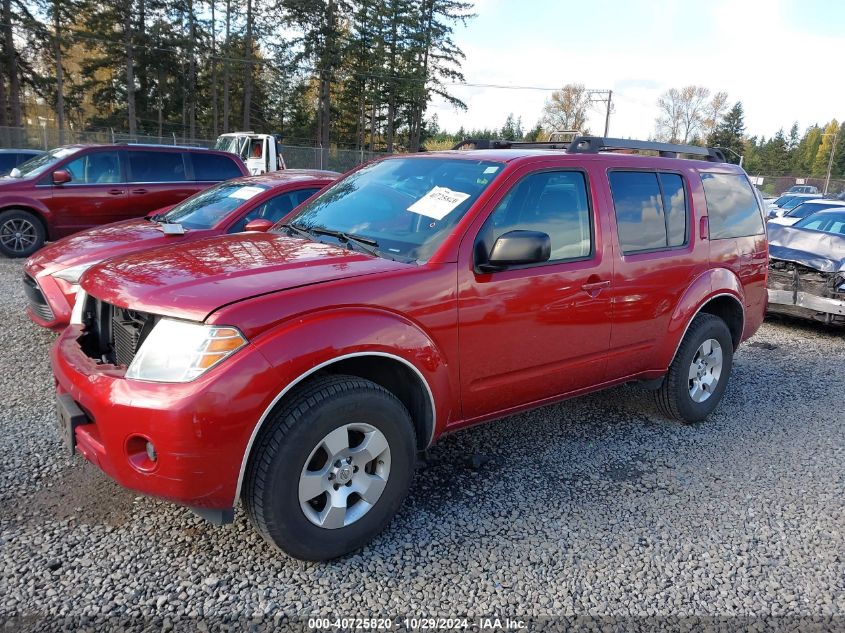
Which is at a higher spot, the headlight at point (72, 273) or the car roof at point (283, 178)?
the car roof at point (283, 178)

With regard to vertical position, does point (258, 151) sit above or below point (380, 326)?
above

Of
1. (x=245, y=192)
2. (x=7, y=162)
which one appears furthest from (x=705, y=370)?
(x=7, y=162)

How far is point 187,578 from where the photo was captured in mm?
2582

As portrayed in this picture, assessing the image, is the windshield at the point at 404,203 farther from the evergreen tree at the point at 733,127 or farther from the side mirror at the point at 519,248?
the evergreen tree at the point at 733,127

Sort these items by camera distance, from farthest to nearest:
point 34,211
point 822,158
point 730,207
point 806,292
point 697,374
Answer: point 822,158
point 34,211
point 806,292
point 730,207
point 697,374

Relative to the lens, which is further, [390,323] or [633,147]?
[633,147]

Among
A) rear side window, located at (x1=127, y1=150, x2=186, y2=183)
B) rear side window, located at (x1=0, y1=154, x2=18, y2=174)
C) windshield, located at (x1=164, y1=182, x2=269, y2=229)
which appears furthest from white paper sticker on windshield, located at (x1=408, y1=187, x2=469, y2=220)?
rear side window, located at (x1=0, y1=154, x2=18, y2=174)

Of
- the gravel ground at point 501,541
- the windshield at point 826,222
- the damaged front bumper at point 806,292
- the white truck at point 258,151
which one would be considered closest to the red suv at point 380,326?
the gravel ground at point 501,541

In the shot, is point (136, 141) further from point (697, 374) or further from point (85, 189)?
point (697, 374)

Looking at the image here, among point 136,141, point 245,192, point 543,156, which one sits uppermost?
point 136,141

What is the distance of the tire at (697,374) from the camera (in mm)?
4286

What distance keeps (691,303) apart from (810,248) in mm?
4882

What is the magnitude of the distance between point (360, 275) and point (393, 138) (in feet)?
135

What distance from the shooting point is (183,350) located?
2.38 meters
